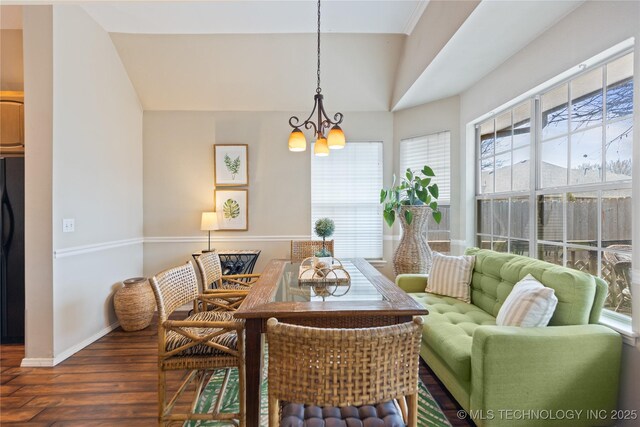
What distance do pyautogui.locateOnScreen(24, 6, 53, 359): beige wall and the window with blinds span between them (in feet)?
12.8

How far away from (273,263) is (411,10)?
2.89 m

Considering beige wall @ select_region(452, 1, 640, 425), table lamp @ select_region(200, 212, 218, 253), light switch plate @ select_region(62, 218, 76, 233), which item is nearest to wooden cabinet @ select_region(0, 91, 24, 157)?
light switch plate @ select_region(62, 218, 76, 233)

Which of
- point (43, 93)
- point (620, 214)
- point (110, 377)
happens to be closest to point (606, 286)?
point (620, 214)

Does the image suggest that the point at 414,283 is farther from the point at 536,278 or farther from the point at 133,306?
the point at 133,306

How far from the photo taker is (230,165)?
4.27 meters

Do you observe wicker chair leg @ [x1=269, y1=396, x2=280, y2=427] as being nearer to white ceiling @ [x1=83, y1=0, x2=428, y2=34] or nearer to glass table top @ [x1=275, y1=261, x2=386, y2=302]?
glass table top @ [x1=275, y1=261, x2=386, y2=302]

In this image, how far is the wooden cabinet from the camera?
298 cm

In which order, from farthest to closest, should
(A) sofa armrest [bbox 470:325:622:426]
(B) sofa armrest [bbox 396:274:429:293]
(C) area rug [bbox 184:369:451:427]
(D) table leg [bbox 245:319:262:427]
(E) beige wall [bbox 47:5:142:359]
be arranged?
(B) sofa armrest [bbox 396:274:429:293] → (E) beige wall [bbox 47:5:142:359] → (C) area rug [bbox 184:369:451:427] → (A) sofa armrest [bbox 470:325:622:426] → (D) table leg [bbox 245:319:262:427]

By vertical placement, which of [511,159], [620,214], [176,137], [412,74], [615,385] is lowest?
[615,385]

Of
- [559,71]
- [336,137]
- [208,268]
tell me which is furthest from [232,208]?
[559,71]

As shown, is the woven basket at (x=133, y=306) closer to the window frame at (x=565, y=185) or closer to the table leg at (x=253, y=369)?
the table leg at (x=253, y=369)

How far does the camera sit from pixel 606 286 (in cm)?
189

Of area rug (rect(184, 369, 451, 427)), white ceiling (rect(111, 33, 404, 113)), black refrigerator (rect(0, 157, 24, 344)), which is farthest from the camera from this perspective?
white ceiling (rect(111, 33, 404, 113))

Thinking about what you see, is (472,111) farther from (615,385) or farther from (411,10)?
(615,385)
